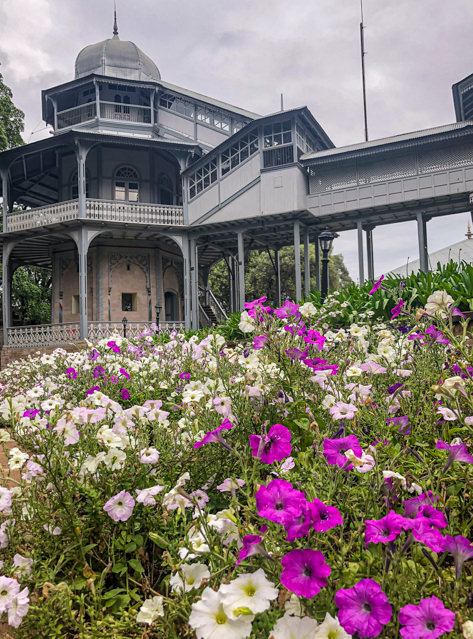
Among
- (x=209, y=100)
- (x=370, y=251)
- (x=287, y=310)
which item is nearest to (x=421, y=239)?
(x=370, y=251)

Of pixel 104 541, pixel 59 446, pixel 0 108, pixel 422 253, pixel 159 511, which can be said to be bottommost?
pixel 104 541

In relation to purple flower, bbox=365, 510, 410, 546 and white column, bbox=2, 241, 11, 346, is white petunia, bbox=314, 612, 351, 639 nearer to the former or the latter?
purple flower, bbox=365, 510, 410, 546

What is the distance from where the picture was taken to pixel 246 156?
20.1 m

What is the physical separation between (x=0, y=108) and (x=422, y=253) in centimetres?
2220

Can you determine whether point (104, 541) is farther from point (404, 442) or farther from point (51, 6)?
point (51, 6)

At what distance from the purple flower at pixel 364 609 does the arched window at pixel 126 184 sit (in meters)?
22.8

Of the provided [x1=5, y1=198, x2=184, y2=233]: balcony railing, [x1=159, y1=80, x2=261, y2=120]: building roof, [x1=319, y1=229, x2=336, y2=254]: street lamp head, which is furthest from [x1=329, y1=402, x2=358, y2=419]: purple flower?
[x1=159, y1=80, x2=261, y2=120]: building roof

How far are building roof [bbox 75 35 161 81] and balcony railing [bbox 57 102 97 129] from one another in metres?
2.83

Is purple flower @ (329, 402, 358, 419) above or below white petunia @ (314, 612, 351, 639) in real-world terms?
above

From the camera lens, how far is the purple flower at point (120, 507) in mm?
1793

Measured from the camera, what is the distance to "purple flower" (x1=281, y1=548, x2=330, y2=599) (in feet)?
3.54

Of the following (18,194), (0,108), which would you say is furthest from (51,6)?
(0,108)

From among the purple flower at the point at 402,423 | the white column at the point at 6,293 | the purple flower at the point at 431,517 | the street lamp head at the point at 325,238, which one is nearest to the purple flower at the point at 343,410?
the purple flower at the point at 402,423

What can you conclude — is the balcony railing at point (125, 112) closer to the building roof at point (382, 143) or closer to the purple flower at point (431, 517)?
the building roof at point (382, 143)
